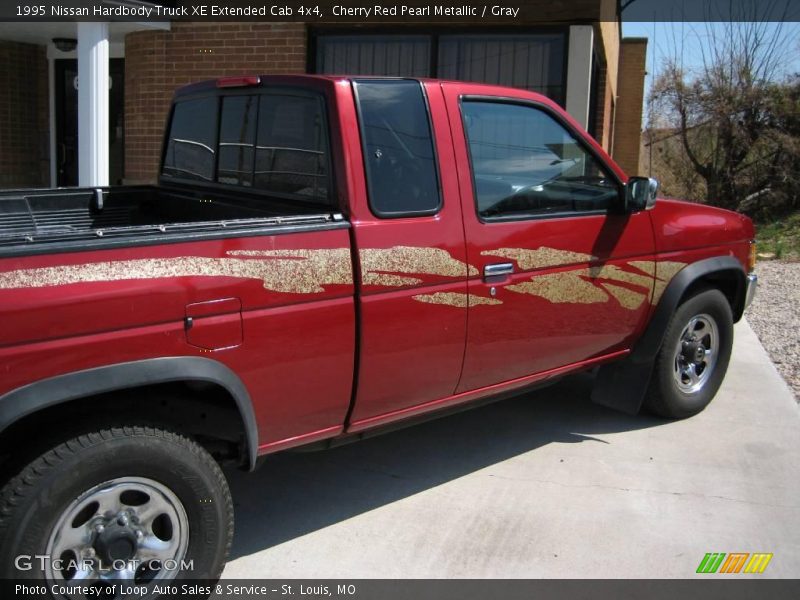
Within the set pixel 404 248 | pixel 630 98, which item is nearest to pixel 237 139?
pixel 404 248

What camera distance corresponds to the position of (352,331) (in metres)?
3.25

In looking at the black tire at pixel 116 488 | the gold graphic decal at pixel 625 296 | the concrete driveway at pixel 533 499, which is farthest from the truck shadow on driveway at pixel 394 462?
the gold graphic decal at pixel 625 296

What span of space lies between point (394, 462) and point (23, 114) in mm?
9112

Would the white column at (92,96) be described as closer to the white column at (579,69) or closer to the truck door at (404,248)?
the white column at (579,69)

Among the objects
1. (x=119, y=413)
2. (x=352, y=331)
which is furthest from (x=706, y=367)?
(x=119, y=413)

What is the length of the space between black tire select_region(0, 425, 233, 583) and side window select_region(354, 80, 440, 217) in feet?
4.12

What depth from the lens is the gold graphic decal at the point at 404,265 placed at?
3287 millimetres

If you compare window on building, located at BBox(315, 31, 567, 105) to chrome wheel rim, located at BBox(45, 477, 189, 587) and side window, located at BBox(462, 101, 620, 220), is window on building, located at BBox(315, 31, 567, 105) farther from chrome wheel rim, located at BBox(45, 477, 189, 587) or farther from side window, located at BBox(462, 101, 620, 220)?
chrome wheel rim, located at BBox(45, 477, 189, 587)

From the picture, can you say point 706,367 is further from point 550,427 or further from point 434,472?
point 434,472

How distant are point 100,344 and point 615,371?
10.5 feet

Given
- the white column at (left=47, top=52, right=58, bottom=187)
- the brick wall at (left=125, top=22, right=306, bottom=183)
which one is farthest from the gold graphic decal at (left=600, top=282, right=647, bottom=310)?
the white column at (left=47, top=52, right=58, bottom=187)

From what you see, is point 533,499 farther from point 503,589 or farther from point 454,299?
point 454,299

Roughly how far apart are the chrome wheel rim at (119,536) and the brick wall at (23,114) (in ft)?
32.0

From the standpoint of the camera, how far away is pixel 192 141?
437cm
